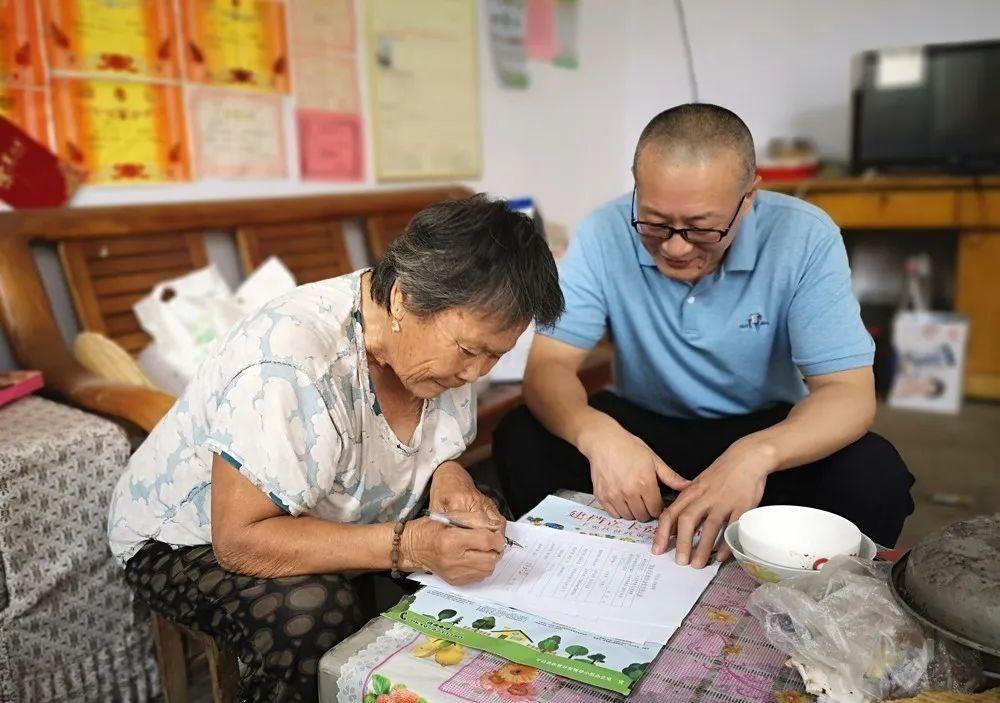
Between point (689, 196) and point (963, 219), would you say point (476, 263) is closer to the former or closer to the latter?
point (689, 196)

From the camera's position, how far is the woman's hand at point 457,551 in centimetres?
97

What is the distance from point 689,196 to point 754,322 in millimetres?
327

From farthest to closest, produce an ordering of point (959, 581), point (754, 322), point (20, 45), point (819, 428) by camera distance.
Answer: point (20, 45) < point (754, 322) < point (819, 428) < point (959, 581)

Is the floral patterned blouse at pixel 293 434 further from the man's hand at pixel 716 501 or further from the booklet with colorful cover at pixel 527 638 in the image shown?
the man's hand at pixel 716 501

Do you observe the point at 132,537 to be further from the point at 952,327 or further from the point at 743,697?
the point at 952,327

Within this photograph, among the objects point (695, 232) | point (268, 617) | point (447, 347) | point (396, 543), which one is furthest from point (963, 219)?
point (268, 617)

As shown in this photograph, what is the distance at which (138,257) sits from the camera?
2047 mm

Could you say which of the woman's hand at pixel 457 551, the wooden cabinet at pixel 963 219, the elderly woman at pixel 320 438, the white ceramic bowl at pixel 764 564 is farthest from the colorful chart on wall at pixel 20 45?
the wooden cabinet at pixel 963 219

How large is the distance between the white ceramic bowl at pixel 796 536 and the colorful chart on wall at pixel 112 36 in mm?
1830

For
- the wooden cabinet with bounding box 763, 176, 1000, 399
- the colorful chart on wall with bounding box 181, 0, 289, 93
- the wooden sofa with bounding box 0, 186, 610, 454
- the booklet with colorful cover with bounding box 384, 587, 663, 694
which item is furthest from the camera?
the wooden cabinet with bounding box 763, 176, 1000, 399

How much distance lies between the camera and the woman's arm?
97 centimetres

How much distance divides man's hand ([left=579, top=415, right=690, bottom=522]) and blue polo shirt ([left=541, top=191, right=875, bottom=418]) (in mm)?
276

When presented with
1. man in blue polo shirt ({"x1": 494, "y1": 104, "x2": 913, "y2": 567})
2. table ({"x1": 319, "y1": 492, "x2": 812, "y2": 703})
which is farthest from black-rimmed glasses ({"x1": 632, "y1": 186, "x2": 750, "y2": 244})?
table ({"x1": 319, "y1": 492, "x2": 812, "y2": 703})

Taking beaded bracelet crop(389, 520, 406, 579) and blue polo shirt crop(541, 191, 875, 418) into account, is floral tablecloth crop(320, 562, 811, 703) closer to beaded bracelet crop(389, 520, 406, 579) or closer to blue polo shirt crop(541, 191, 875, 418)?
beaded bracelet crop(389, 520, 406, 579)
